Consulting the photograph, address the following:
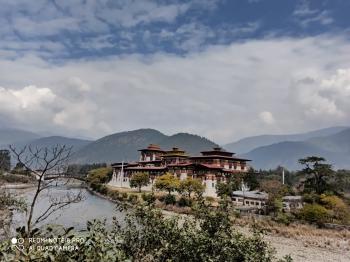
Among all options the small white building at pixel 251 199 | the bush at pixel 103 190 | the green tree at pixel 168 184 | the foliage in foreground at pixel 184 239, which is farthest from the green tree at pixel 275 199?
the foliage in foreground at pixel 184 239

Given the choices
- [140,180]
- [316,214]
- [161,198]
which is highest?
[140,180]

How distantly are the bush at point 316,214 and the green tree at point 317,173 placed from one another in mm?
11282

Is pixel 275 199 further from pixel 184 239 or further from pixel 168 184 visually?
pixel 184 239

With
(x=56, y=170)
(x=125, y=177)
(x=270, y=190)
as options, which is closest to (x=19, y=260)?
(x=56, y=170)

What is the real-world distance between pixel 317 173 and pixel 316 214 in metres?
13.7

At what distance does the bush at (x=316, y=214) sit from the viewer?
139 feet

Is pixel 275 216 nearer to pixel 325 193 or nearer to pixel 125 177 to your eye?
pixel 325 193

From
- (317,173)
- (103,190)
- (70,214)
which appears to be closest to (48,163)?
(70,214)

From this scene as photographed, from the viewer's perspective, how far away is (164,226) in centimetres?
948

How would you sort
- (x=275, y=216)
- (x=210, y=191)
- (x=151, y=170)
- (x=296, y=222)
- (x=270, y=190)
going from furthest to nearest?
(x=151, y=170) → (x=210, y=191) → (x=270, y=190) → (x=275, y=216) → (x=296, y=222)

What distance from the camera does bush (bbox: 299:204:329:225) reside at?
139 feet

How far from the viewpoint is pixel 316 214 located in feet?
139

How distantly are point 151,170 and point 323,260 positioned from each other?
49108 millimetres

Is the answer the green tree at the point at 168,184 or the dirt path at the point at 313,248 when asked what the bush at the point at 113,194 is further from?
the dirt path at the point at 313,248
